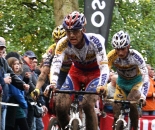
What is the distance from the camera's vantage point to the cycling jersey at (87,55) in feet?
36.1

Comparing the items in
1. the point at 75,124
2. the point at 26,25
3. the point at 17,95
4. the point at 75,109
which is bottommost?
the point at 75,124

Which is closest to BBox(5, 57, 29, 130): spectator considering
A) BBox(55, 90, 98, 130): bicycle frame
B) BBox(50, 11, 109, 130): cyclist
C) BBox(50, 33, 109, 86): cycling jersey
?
BBox(50, 11, 109, 130): cyclist

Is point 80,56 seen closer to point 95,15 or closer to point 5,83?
point 5,83

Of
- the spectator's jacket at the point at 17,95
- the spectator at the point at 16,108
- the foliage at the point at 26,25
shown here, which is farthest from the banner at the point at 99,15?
the foliage at the point at 26,25

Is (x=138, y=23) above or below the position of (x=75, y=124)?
above

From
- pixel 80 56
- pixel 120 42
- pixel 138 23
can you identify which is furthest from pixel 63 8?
pixel 80 56

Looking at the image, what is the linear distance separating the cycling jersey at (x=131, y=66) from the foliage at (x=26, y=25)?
41.2 ft

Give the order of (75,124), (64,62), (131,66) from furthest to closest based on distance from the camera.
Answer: (131,66), (64,62), (75,124)

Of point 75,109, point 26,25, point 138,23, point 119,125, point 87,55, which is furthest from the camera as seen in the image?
point 138,23

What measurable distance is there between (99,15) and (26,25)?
29.7 ft

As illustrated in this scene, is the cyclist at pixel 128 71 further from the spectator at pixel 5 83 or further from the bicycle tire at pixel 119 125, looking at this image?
the spectator at pixel 5 83

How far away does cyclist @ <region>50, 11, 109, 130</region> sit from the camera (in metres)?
10.9

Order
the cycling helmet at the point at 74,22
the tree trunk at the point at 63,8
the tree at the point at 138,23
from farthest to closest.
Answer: the tree at the point at 138,23
the tree trunk at the point at 63,8
the cycling helmet at the point at 74,22

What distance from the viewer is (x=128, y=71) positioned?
13664 millimetres
